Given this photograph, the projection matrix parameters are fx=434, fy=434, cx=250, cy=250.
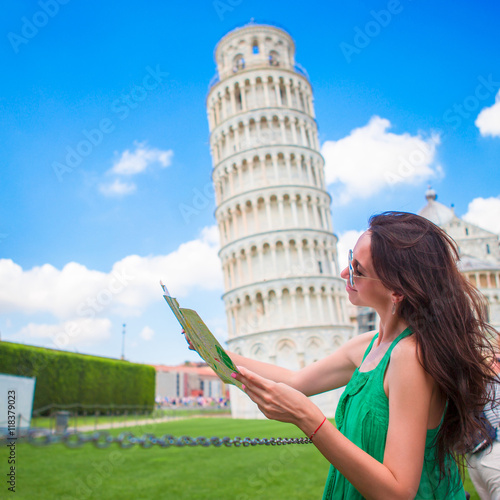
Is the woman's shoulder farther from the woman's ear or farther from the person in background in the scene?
the person in background

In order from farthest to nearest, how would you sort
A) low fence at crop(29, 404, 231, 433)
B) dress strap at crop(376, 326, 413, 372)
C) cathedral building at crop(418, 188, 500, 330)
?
cathedral building at crop(418, 188, 500, 330) < low fence at crop(29, 404, 231, 433) < dress strap at crop(376, 326, 413, 372)

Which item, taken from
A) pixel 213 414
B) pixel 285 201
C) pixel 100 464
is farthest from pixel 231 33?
pixel 100 464

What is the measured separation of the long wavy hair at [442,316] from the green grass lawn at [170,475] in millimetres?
5565

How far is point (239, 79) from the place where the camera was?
43.7 meters

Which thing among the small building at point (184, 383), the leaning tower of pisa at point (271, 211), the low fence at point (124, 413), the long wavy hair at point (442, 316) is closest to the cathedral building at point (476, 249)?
the leaning tower of pisa at point (271, 211)

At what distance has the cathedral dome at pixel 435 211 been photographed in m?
63.1

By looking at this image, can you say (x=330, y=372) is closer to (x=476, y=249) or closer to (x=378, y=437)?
(x=378, y=437)

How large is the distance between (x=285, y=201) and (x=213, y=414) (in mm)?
23021

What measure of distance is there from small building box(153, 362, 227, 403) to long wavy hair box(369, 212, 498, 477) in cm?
8520

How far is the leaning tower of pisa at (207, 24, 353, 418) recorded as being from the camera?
37.5m

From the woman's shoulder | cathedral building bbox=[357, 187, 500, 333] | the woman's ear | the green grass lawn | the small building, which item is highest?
cathedral building bbox=[357, 187, 500, 333]

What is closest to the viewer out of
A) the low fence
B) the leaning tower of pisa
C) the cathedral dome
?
the low fence

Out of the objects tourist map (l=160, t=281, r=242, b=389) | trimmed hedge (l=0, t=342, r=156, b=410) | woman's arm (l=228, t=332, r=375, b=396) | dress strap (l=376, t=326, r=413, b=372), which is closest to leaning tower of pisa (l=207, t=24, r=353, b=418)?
trimmed hedge (l=0, t=342, r=156, b=410)

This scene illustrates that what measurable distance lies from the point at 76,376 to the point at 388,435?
110ft
